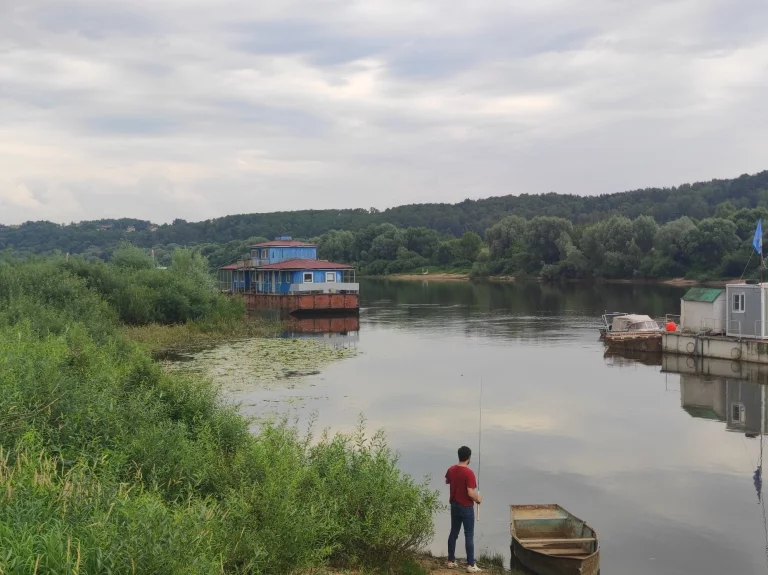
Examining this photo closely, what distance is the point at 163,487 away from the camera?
10.9 metres

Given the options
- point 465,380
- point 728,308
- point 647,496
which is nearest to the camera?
point 647,496

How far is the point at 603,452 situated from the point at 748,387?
12.6 meters

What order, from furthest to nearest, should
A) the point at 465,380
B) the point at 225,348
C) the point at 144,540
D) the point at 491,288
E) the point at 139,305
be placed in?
the point at 491,288, the point at 139,305, the point at 225,348, the point at 465,380, the point at 144,540

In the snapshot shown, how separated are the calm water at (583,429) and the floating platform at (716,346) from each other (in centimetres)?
78

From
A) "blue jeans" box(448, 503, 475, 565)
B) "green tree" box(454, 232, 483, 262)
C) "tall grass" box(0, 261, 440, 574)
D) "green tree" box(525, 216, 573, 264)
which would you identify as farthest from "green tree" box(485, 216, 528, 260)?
"blue jeans" box(448, 503, 475, 565)

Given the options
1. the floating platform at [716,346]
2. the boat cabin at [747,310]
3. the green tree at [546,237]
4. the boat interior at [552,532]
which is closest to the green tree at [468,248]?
the green tree at [546,237]

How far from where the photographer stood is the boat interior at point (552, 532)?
39.6 feet

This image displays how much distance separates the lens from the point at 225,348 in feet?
120

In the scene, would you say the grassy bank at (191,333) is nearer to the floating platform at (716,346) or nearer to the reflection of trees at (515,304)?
the reflection of trees at (515,304)

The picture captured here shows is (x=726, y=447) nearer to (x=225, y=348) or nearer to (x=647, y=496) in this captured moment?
(x=647, y=496)

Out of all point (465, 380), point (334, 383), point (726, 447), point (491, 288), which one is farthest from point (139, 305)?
point (491, 288)

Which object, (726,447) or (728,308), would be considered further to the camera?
(728,308)

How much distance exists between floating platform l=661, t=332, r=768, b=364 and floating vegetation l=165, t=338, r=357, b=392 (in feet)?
51.1

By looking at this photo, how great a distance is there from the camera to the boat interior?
12.1 m
